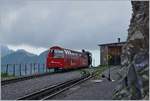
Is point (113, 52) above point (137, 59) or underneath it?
above

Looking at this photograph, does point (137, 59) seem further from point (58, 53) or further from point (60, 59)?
point (58, 53)

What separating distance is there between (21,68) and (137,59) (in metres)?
33.7

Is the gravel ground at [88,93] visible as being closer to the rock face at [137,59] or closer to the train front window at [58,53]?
the rock face at [137,59]

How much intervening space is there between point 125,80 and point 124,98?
80 cm

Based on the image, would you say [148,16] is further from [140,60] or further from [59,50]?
[59,50]

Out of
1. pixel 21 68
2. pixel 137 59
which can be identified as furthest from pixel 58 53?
pixel 137 59

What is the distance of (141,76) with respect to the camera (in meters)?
15.5

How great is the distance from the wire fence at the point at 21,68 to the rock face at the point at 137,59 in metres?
28.9

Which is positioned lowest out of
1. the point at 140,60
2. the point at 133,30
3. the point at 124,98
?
the point at 124,98

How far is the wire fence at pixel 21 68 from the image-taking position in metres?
46.7

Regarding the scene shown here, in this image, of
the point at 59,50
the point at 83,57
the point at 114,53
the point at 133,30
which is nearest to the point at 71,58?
the point at 59,50

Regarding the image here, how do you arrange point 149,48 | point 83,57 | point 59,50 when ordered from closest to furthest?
point 149,48
point 59,50
point 83,57

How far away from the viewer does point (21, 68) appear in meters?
48.9

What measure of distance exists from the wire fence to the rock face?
94.9 feet
